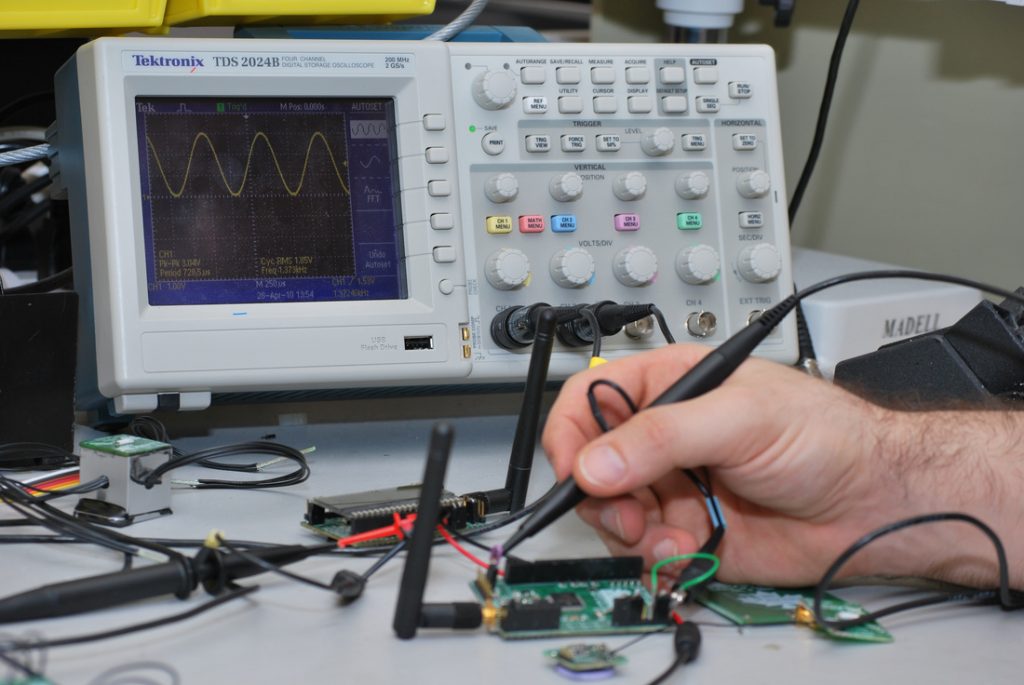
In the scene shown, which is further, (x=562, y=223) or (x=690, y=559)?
(x=562, y=223)

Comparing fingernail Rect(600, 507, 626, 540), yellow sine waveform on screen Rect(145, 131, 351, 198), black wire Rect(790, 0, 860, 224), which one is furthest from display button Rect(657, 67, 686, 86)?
fingernail Rect(600, 507, 626, 540)

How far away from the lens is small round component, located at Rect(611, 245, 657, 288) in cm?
120

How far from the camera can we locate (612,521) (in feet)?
2.77

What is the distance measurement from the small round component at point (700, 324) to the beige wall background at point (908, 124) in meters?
0.62

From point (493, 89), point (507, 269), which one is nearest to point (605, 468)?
point (507, 269)

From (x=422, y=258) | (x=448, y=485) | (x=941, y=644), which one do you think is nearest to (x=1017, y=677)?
(x=941, y=644)

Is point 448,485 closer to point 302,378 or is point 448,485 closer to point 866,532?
point 302,378

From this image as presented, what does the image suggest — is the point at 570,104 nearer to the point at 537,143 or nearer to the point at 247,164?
the point at 537,143

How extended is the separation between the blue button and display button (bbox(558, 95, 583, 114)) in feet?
0.35

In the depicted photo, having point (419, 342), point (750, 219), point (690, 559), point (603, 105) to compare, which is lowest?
point (690, 559)

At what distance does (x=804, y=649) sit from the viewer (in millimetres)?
776

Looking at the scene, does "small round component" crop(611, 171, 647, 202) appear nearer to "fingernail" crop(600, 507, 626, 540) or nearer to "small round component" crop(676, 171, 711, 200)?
"small round component" crop(676, 171, 711, 200)

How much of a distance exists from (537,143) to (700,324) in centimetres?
25

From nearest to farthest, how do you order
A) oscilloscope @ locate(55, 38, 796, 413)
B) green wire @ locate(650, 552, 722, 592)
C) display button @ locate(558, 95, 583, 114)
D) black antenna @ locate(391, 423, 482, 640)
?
black antenna @ locate(391, 423, 482, 640)
green wire @ locate(650, 552, 722, 592)
oscilloscope @ locate(55, 38, 796, 413)
display button @ locate(558, 95, 583, 114)
